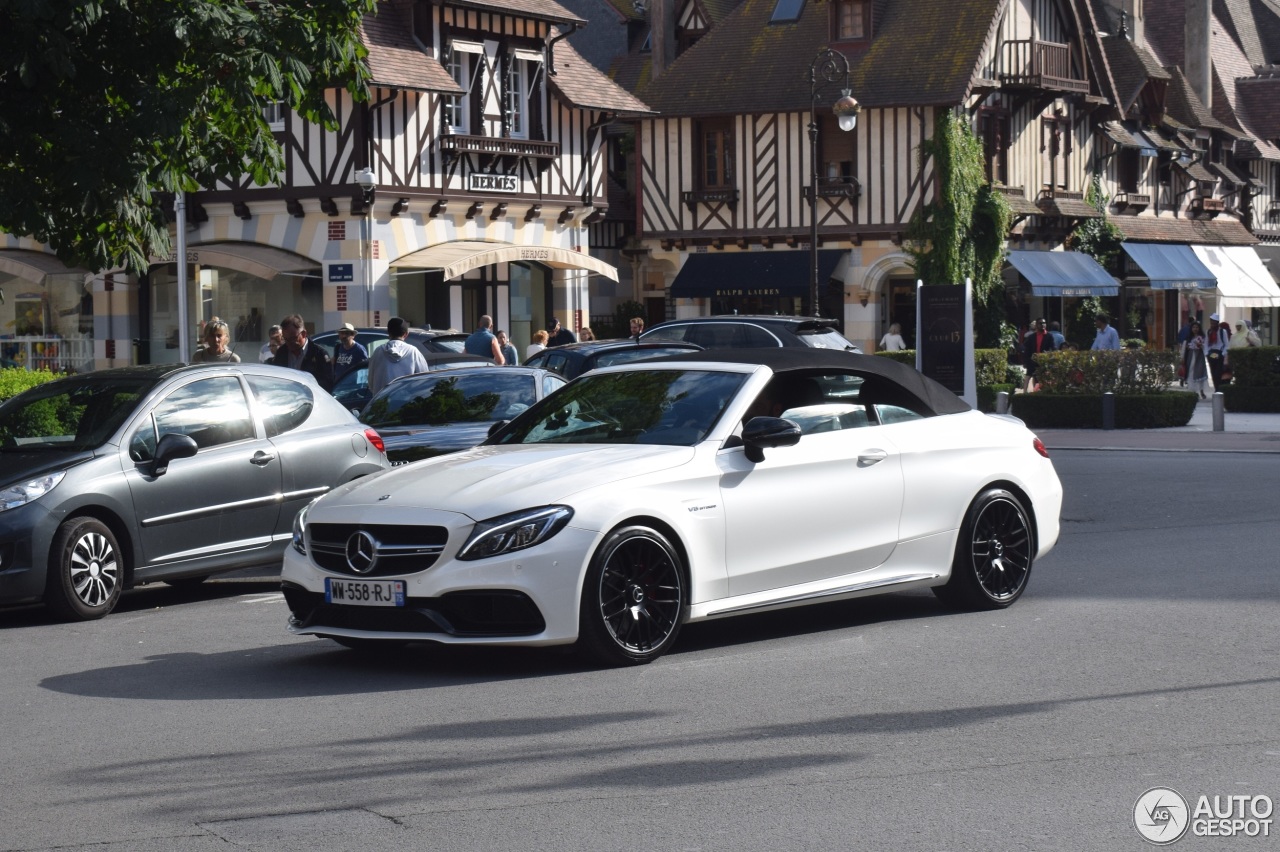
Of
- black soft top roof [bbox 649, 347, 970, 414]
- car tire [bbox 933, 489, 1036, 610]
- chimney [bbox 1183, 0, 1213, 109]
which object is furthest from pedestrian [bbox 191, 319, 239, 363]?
chimney [bbox 1183, 0, 1213, 109]

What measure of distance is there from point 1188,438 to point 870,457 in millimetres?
17311

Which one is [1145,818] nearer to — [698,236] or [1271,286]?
[698,236]

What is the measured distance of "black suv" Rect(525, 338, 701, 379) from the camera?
18.6m

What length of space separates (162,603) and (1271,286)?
2129 inches

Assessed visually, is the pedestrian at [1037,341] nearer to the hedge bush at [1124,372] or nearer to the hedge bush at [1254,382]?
the hedge bush at [1254,382]

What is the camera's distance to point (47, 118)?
14.9m

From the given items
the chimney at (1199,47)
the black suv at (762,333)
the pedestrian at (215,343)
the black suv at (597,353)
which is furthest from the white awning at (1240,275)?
the pedestrian at (215,343)

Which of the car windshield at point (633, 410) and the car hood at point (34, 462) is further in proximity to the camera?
the car hood at point (34, 462)

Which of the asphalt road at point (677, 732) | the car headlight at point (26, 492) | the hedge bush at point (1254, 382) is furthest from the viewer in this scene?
the hedge bush at point (1254, 382)

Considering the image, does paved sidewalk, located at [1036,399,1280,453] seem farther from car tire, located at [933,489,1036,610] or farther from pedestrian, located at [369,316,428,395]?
car tire, located at [933,489,1036,610]

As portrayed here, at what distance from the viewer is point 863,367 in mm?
10141

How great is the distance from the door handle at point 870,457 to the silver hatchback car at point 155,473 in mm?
4255

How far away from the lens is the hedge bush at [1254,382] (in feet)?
102

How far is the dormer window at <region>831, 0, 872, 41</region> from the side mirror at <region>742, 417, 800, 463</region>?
3881 centimetres
